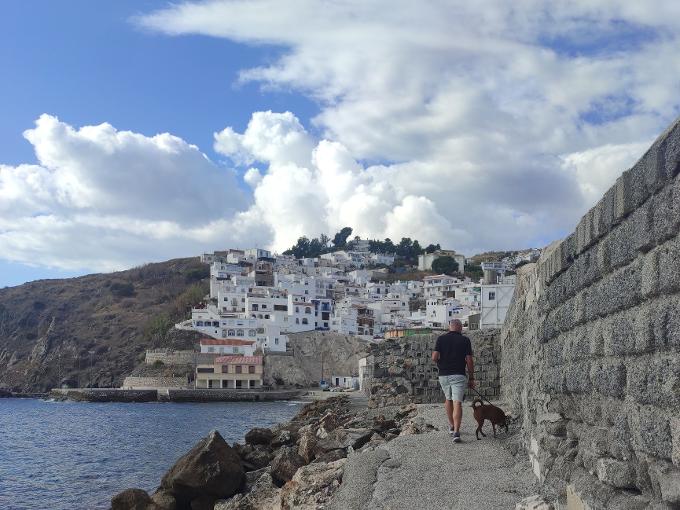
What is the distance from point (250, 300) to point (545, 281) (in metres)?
89.8

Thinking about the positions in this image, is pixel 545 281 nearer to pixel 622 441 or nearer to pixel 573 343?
pixel 573 343

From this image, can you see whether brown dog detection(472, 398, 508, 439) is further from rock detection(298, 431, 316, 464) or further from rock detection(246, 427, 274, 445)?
rock detection(246, 427, 274, 445)

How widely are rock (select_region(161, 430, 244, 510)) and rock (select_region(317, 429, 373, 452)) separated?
1734mm

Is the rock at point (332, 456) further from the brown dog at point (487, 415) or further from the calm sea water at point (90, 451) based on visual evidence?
the calm sea water at point (90, 451)

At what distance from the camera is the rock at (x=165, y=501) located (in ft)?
42.3

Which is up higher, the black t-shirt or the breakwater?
the black t-shirt

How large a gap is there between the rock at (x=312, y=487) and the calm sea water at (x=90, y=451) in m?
10.1

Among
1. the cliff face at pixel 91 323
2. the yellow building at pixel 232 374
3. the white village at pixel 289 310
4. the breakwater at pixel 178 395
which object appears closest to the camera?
the breakwater at pixel 178 395

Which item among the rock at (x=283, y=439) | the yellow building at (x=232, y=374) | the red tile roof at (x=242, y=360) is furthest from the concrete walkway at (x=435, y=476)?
the red tile roof at (x=242, y=360)

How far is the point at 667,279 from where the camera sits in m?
3.70

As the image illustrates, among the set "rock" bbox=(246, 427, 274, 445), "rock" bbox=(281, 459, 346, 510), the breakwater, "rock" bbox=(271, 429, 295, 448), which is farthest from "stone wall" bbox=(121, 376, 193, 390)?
"rock" bbox=(281, 459, 346, 510)

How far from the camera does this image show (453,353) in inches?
398

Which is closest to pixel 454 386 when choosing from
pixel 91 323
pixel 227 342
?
pixel 227 342

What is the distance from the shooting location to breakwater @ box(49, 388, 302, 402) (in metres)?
73.6
